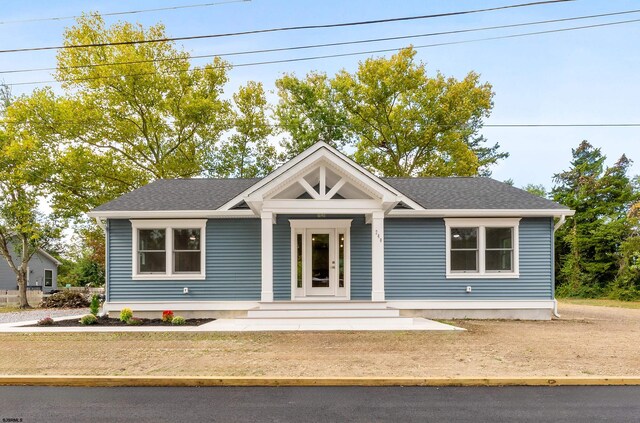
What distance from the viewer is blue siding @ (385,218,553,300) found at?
1451 centimetres

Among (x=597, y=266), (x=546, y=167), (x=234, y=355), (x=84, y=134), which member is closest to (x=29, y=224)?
(x=84, y=134)

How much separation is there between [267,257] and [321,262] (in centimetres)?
222

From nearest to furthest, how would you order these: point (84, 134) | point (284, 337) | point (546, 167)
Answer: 1. point (284, 337)
2. point (84, 134)
3. point (546, 167)

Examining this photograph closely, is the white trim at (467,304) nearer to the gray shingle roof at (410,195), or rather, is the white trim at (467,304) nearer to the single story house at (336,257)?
the single story house at (336,257)

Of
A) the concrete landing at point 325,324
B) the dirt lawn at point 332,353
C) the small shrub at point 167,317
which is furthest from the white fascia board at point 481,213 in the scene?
the small shrub at point 167,317

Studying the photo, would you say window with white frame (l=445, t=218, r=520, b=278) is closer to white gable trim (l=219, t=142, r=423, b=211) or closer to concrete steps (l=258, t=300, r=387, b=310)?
white gable trim (l=219, t=142, r=423, b=211)

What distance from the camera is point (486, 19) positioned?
13.7 m

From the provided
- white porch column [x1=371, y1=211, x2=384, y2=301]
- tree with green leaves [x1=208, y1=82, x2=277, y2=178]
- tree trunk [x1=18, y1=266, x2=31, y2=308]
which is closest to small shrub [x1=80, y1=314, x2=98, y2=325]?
white porch column [x1=371, y1=211, x2=384, y2=301]

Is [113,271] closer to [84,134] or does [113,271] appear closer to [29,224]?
[29,224]

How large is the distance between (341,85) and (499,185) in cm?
1614

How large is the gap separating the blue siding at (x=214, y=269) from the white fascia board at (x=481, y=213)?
14.3 feet

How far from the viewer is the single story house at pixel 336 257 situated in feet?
47.4

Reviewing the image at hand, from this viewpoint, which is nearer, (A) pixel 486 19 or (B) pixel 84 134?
(A) pixel 486 19

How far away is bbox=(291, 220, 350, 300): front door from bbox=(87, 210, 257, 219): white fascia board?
5.80ft
